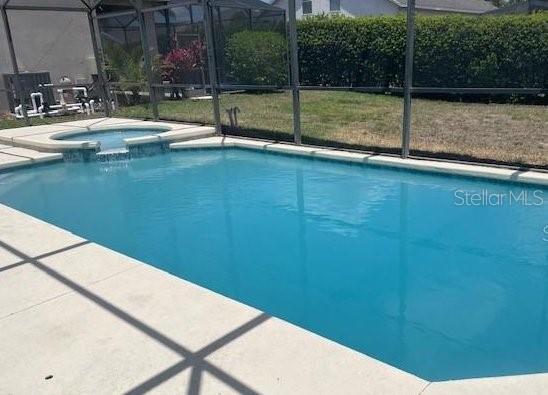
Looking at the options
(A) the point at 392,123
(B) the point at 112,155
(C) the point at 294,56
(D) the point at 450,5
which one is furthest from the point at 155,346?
(D) the point at 450,5

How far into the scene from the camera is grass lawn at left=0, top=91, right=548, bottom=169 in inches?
290

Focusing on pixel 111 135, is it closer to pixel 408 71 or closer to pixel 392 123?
pixel 392 123

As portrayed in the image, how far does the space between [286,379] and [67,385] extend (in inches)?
43.1

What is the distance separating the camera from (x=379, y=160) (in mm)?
6910

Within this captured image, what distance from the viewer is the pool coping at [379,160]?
19.3 ft

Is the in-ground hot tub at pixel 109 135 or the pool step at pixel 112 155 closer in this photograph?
the pool step at pixel 112 155

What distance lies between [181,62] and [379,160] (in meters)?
10.1

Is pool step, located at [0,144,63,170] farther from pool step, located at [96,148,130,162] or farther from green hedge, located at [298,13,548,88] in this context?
green hedge, located at [298,13,548,88]

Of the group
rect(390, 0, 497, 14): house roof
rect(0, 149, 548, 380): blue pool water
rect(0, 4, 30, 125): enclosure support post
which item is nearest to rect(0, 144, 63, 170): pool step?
rect(0, 149, 548, 380): blue pool water

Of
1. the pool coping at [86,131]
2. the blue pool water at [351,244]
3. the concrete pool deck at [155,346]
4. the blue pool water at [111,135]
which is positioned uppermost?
the pool coping at [86,131]

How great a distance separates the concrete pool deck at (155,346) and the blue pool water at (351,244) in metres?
0.65

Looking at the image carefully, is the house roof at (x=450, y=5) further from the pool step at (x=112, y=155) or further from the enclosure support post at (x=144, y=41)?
the pool step at (x=112, y=155)

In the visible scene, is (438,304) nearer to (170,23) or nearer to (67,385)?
(67,385)

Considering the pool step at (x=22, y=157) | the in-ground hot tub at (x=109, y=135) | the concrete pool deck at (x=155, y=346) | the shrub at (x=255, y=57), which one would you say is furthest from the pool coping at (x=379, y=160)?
the concrete pool deck at (x=155, y=346)
